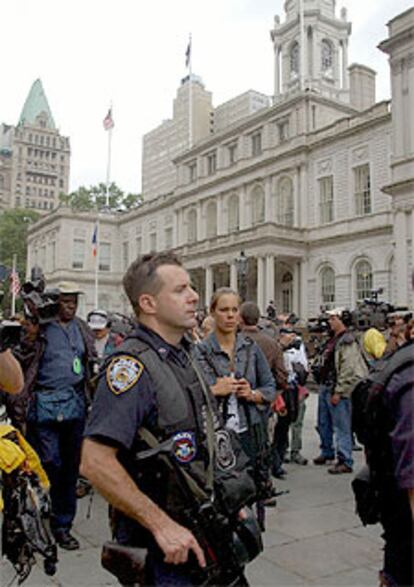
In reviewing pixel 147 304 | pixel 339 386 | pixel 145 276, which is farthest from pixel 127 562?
pixel 339 386

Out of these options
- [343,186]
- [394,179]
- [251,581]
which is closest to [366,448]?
[251,581]

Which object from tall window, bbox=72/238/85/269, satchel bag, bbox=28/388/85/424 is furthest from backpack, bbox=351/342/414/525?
tall window, bbox=72/238/85/269

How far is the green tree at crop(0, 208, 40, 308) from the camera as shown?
2677 inches

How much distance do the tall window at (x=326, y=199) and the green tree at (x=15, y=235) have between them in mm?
44833

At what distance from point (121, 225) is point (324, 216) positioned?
27.3 metres

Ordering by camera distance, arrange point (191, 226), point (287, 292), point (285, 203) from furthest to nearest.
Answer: point (191, 226) → point (285, 203) → point (287, 292)

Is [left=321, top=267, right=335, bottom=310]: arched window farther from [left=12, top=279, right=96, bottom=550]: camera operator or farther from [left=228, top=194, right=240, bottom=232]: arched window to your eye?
[left=12, top=279, right=96, bottom=550]: camera operator

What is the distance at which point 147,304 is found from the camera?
7.27 ft

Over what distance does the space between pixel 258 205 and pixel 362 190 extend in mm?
8778

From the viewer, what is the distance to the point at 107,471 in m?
1.82

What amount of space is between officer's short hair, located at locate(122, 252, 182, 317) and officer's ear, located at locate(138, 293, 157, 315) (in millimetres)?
15

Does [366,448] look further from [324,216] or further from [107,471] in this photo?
[324,216]

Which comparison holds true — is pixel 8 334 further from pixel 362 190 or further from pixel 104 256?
pixel 104 256

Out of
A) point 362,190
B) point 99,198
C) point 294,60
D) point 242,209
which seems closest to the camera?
point 362,190
